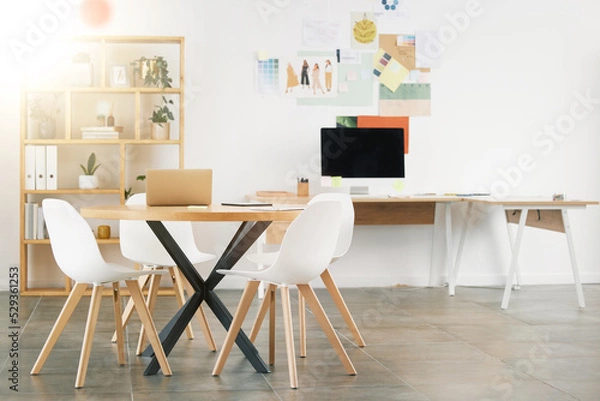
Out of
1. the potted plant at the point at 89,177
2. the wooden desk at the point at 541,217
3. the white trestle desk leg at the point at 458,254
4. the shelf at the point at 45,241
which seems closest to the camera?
the wooden desk at the point at 541,217

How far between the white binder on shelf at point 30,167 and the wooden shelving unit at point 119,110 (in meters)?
0.08

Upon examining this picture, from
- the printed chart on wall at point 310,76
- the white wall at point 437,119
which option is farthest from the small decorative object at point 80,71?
the printed chart on wall at point 310,76

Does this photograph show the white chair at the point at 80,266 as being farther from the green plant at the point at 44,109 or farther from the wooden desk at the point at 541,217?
the wooden desk at the point at 541,217

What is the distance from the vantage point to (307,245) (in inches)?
134

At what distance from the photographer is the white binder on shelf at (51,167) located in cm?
587

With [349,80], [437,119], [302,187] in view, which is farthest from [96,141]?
[437,119]

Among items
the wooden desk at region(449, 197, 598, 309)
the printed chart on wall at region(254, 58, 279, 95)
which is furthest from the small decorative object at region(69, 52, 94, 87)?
the wooden desk at region(449, 197, 598, 309)

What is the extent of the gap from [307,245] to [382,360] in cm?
81

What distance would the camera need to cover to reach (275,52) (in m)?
6.26

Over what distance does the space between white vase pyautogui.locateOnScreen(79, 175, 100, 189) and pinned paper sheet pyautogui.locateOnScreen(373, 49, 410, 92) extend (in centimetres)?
225

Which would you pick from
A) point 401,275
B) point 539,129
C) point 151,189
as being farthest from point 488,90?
point 151,189

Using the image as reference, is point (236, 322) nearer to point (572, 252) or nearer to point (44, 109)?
point (572, 252)

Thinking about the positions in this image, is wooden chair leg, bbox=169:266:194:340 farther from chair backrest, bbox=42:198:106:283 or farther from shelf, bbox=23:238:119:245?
shelf, bbox=23:238:119:245

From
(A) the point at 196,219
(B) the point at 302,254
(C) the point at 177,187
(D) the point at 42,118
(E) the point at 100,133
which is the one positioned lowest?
(B) the point at 302,254
